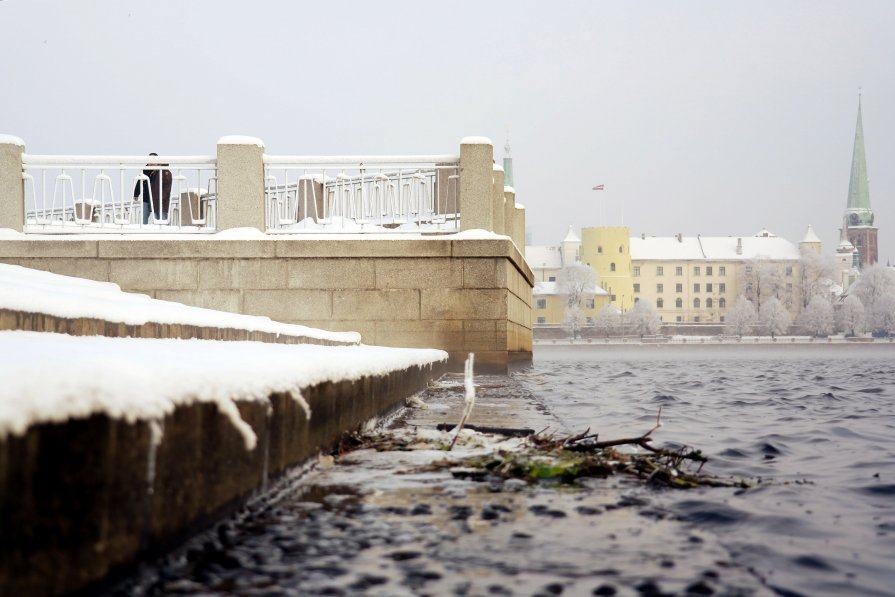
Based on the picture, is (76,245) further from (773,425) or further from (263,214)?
(773,425)

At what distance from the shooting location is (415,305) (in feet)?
44.4

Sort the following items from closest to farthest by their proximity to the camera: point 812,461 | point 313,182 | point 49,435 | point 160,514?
point 49,435 → point 160,514 → point 812,461 → point 313,182

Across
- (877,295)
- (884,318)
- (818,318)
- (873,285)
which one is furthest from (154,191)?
(873,285)

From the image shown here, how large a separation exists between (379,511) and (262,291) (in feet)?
33.8

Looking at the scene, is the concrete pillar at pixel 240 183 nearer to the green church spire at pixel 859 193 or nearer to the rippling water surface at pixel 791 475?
the rippling water surface at pixel 791 475

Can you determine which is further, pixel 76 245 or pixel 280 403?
pixel 76 245

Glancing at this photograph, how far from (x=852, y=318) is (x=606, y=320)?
92.7 ft

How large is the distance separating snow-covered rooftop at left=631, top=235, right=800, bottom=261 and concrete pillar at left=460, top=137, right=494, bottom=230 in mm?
127388

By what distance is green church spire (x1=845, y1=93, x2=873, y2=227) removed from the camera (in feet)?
501

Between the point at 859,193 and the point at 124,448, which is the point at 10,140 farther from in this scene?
the point at 859,193

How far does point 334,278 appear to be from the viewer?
43.7 feet

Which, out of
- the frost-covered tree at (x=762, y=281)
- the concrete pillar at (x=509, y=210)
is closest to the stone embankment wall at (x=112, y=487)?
the concrete pillar at (x=509, y=210)

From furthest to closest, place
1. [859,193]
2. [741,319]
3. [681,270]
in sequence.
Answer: [859,193] → [681,270] → [741,319]

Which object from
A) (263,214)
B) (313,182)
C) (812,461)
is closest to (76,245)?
(263,214)
